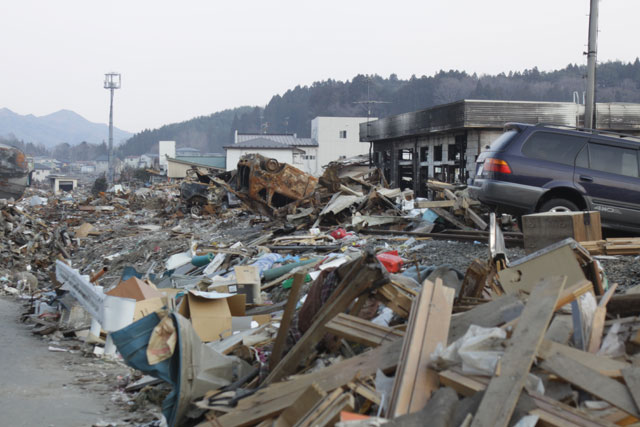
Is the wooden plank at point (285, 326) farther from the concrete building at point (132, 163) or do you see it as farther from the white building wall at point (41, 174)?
the white building wall at point (41, 174)

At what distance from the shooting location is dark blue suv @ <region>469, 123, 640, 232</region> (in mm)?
10445

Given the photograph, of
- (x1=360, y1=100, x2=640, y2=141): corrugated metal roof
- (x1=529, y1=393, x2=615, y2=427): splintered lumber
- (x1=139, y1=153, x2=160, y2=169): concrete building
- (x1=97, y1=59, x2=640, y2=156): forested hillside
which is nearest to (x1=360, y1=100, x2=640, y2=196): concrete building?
(x1=360, y1=100, x2=640, y2=141): corrugated metal roof

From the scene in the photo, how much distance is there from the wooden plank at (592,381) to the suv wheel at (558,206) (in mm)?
7432

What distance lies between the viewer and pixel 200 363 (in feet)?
15.7

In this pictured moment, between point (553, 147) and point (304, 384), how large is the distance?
26.2 ft

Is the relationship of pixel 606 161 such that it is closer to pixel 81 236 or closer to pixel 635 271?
pixel 635 271

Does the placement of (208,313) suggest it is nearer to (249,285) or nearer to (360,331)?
(249,285)

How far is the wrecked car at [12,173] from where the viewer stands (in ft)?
78.6

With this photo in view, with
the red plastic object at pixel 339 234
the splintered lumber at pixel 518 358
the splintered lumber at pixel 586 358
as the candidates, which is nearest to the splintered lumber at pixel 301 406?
the splintered lumber at pixel 518 358

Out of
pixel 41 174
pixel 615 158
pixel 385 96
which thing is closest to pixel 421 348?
pixel 615 158

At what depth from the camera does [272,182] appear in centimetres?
1944

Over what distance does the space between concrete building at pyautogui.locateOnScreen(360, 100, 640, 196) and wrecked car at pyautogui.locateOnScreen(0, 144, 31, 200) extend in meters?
16.6

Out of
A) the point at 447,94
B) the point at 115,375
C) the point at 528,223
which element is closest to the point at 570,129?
the point at 528,223

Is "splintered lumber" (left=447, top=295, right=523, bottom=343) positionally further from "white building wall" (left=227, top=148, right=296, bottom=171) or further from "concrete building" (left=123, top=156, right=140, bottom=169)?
"concrete building" (left=123, top=156, right=140, bottom=169)
